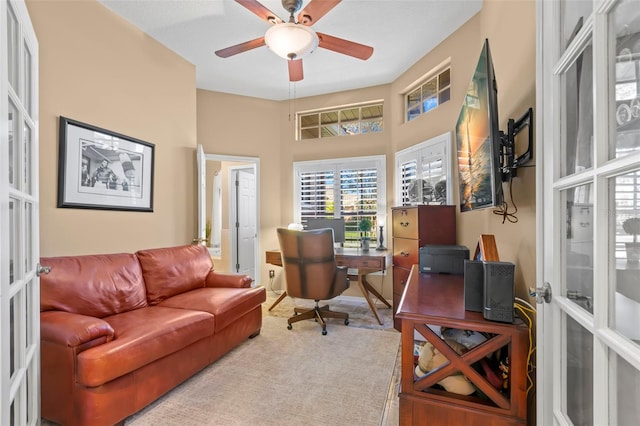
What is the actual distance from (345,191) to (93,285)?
307 centimetres

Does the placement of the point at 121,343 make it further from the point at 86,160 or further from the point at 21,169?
the point at 86,160

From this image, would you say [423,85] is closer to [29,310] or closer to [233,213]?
[233,213]

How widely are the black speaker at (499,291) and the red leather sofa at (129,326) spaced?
187 centimetres

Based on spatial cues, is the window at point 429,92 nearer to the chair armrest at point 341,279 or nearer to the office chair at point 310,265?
the office chair at point 310,265

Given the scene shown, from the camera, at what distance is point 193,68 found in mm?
3545

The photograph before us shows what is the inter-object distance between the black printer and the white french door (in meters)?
2.21

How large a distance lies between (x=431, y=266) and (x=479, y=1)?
227 cm

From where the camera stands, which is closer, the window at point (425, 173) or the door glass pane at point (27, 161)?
the door glass pane at point (27, 161)

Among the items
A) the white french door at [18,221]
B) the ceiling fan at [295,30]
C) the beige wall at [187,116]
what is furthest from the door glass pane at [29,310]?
the ceiling fan at [295,30]

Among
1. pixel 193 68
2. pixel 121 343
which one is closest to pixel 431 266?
pixel 121 343

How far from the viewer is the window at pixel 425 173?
312 centimetres

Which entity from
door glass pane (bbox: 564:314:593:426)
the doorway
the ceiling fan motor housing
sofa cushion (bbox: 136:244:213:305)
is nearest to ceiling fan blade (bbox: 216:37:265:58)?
the ceiling fan motor housing

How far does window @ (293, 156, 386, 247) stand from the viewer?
4.11 m

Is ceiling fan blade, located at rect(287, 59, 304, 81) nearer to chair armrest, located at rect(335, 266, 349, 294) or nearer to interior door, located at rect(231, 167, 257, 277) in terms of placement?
chair armrest, located at rect(335, 266, 349, 294)
